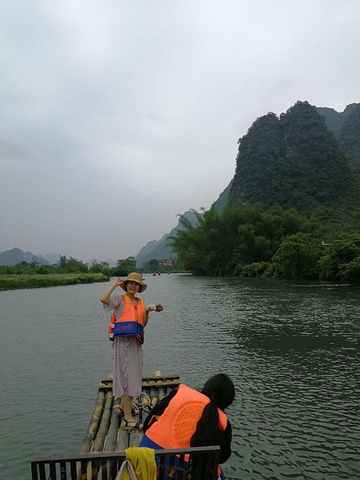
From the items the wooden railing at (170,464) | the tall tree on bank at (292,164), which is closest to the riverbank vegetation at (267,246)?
the tall tree on bank at (292,164)

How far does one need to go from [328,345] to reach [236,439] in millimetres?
6501

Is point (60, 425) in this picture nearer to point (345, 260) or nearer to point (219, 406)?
point (219, 406)

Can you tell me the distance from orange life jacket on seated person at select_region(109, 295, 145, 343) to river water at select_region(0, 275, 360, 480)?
6.08ft

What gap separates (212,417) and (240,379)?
5.72 m

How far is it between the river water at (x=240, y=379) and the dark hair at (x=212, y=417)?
231cm

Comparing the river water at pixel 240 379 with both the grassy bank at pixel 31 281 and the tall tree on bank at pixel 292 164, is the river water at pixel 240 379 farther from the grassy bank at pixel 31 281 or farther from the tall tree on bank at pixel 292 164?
the tall tree on bank at pixel 292 164

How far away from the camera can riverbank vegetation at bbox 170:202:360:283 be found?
3706 centimetres

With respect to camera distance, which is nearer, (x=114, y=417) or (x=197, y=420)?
(x=197, y=420)

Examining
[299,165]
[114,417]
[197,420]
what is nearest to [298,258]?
[114,417]

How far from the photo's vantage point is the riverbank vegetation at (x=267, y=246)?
3706 cm

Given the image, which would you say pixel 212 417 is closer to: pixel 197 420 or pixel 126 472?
pixel 197 420

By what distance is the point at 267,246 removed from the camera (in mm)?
55406

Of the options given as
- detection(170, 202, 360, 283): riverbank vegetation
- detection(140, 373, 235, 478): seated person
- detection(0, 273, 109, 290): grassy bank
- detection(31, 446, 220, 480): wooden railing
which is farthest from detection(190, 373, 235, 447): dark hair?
detection(0, 273, 109, 290): grassy bank

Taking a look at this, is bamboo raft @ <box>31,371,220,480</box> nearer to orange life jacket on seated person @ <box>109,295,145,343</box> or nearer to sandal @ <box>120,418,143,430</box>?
sandal @ <box>120,418,143,430</box>
